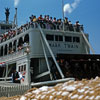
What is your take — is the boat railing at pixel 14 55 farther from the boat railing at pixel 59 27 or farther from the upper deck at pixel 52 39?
the boat railing at pixel 59 27

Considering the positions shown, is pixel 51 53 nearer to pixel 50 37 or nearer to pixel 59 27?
pixel 50 37

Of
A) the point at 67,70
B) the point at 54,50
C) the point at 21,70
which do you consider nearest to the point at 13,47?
the point at 21,70

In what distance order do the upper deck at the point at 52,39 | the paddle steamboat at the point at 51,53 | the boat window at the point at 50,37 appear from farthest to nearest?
1. the boat window at the point at 50,37
2. the upper deck at the point at 52,39
3. the paddle steamboat at the point at 51,53

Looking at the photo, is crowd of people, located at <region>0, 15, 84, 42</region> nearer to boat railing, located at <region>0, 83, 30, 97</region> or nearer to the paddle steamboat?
the paddle steamboat

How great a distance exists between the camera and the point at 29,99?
5.68 meters

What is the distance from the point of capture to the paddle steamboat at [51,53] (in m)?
14.0

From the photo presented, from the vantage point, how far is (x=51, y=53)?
14.5 m

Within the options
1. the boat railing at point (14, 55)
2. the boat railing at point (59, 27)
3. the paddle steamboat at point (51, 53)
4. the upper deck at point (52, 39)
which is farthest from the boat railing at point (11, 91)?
the boat railing at point (59, 27)

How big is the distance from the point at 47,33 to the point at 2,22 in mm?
15013

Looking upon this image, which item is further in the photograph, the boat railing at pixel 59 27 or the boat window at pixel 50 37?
the boat window at pixel 50 37

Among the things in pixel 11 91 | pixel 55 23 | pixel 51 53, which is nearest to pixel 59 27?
pixel 55 23

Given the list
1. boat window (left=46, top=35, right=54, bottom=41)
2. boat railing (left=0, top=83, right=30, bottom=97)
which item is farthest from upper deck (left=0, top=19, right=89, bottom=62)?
boat railing (left=0, top=83, right=30, bottom=97)

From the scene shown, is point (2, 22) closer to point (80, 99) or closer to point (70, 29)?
point (70, 29)

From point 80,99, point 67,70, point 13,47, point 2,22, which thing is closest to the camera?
point 80,99
